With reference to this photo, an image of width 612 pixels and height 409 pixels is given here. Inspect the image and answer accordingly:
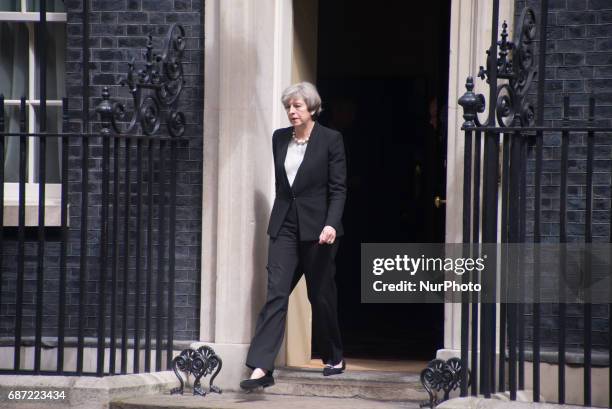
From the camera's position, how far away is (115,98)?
28.2 feet

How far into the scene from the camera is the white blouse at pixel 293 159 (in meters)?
7.91

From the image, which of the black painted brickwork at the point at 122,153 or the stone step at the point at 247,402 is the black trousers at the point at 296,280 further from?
the black painted brickwork at the point at 122,153

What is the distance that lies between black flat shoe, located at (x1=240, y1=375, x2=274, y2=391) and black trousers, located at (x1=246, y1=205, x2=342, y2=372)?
231mm

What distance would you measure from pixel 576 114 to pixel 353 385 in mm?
2179

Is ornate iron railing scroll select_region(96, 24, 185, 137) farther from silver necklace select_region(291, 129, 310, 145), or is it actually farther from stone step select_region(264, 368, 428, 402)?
stone step select_region(264, 368, 428, 402)

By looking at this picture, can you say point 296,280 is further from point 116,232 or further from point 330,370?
point 116,232

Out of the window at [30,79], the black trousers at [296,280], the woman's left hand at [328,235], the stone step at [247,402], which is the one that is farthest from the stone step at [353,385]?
the window at [30,79]

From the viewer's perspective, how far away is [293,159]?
794cm

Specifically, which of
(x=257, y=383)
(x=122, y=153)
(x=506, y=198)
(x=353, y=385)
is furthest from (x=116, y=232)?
(x=506, y=198)

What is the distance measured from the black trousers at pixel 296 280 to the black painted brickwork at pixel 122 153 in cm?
79

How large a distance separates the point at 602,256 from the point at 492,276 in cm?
93

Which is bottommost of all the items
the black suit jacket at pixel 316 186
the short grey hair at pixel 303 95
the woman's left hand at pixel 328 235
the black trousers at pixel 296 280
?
the black trousers at pixel 296 280

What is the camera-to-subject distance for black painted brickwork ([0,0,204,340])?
8.43 meters

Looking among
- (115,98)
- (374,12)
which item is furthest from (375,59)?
(115,98)
